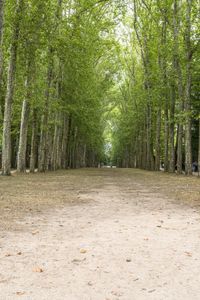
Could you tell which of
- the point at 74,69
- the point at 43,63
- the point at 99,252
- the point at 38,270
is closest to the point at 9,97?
the point at 43,63

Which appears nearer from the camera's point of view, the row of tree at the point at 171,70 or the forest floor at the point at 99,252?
the forest floor at the point at 99,252

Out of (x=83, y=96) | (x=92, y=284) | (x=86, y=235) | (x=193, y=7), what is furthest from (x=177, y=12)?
(x=92, y=284)

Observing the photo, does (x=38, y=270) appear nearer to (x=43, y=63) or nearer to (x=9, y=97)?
(x=9, y=97)

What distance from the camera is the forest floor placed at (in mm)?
3605

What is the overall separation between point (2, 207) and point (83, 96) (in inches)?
885

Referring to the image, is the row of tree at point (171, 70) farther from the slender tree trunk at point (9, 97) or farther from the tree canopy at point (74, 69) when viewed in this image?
the slender tree trunk at point (9, 97)

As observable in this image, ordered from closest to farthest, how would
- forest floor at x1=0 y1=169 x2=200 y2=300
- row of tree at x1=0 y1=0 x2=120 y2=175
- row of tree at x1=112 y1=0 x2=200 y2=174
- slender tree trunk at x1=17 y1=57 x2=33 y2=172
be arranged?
forest floor at x1=0 y1=169 x2=200 y2=300 < row of tree at x1=0 y1=0 x2=120 y2=175 < slender tree trunk at x1=17 y1=57 x2=33 y2=172 < row of tree at x1=112 y1=0 x2=200 y2=174

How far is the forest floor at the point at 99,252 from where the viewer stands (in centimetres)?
361

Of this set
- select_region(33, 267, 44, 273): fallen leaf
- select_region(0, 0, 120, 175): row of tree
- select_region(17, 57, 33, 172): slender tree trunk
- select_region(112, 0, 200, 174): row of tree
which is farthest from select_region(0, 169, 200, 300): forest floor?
select_region(112, 0, 200, 174): row of tree

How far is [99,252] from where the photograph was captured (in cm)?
494

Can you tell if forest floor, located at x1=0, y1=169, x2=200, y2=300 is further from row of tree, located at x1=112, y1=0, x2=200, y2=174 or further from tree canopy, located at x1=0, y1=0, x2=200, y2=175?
row of tree, located at x1=112, y1=0, x2=200, y2=174

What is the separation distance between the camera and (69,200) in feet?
34.1

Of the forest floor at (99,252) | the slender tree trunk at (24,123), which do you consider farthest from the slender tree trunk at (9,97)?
the forest floor at (99,252)

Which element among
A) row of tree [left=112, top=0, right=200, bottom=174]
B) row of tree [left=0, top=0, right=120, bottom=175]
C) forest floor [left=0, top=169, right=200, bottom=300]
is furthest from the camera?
row of tree [left=112, top=0, right=200, bottom=174]
